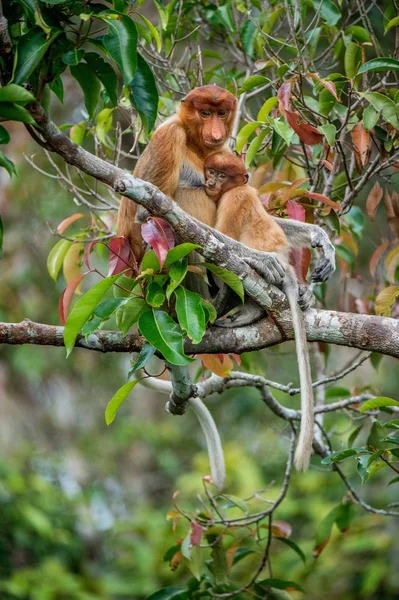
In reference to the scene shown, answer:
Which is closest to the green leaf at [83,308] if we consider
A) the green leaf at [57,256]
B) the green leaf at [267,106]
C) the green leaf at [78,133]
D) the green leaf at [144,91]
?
the green leaf at [144,91]

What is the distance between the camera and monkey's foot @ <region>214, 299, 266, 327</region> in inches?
122

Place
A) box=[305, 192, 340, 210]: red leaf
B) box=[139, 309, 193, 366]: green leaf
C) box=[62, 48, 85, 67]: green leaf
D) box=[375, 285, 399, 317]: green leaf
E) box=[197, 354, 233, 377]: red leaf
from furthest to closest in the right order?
box=[375, 285, 399, 317]: green leaf < box=[197, 354, 233, 377]: red leaf < box=[305, 192, 340, 210]: red leaf < box=[139, 309, 193, 366]: green leaf < box=[62, 48, 85, 67]: green leaf

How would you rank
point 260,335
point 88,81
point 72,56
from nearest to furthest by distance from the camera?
point 72,56, point 88,81, point 260,335

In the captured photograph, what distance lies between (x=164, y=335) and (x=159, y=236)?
0.31 meters

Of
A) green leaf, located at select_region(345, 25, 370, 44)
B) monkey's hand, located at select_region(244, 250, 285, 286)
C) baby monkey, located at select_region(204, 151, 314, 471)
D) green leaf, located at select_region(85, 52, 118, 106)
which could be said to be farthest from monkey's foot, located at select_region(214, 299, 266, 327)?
green leaf, located at select_region(345, 25, 370, 44)

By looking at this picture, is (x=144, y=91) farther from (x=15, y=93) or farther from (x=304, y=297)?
(x=304, y=297)

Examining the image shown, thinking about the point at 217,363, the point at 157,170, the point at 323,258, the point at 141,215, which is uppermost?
the point at 157,170

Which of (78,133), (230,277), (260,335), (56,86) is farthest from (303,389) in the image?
(78,133)

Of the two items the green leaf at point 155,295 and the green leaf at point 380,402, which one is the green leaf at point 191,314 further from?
the green leaf at point 380,402

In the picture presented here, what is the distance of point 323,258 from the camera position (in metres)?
3.33

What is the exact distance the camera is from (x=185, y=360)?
2516 millimetres

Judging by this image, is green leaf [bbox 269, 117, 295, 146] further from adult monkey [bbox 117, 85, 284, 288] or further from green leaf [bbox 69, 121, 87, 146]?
green leaf [bbox 69, 121, 87, 146]

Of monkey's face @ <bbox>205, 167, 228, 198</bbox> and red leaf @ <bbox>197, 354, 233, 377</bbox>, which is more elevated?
monkey's face @ <bbox>205, 167, 228, 198</bbox>

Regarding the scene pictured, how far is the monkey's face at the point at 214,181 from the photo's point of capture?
11.0 feet
